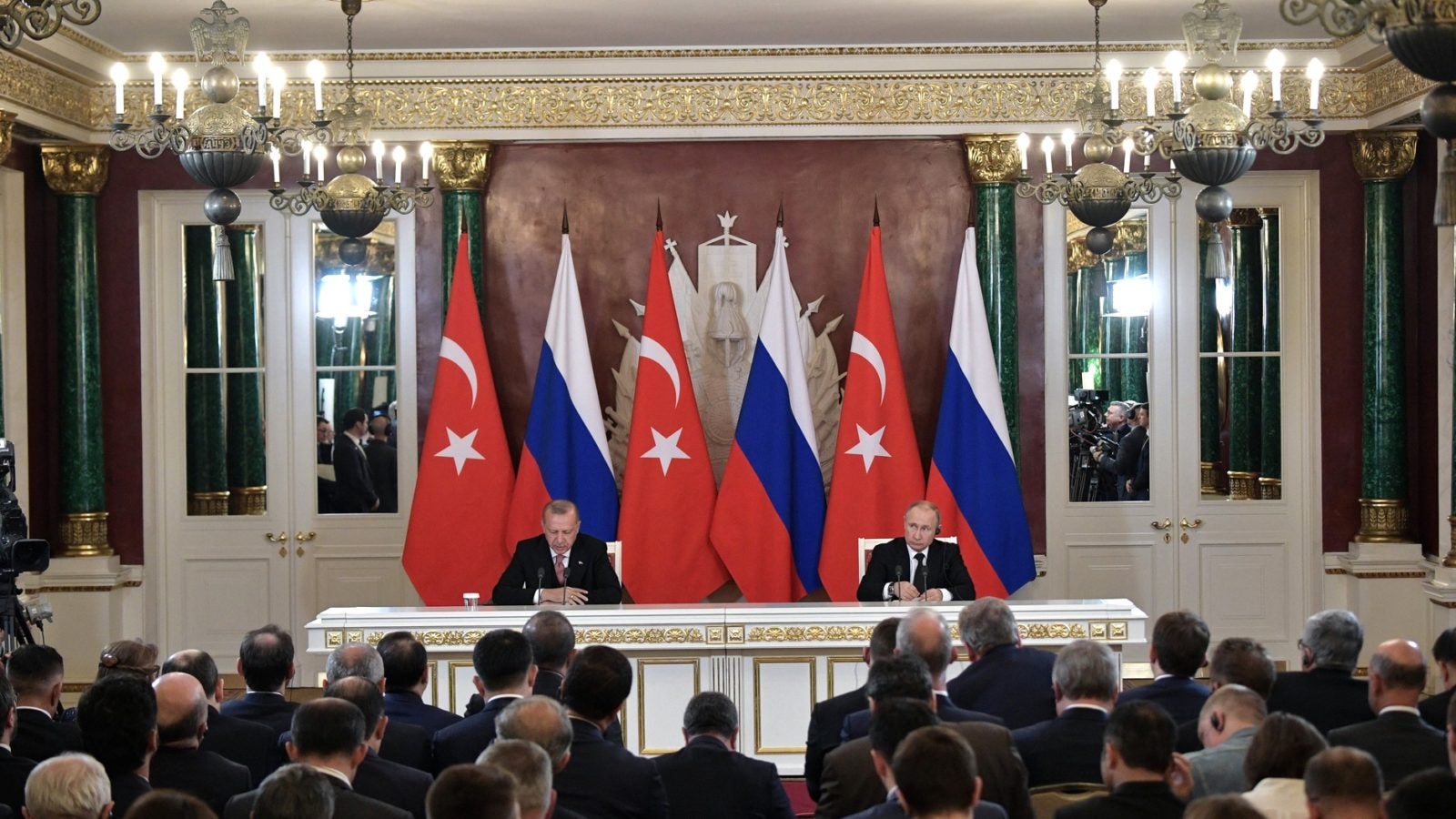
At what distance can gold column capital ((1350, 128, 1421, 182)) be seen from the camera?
867 centimetres

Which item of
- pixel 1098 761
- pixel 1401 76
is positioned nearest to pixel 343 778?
pixel 1098 761

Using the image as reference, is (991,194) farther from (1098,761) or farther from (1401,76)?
(1098,761)

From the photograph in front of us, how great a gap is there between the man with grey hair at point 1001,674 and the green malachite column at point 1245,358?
4501mm

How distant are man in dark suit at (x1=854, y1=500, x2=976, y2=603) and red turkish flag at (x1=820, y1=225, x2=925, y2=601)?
95cm

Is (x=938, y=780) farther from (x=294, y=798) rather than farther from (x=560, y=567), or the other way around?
(x=560, y=567)

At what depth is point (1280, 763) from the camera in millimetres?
3344

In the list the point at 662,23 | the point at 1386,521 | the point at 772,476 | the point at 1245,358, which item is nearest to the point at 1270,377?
the point at 1245,358

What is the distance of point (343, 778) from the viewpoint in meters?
3.55

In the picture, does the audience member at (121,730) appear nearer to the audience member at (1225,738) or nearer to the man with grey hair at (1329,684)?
the audience member at (1225,738)

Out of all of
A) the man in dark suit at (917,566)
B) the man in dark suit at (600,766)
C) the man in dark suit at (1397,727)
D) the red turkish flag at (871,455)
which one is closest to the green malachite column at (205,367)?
the red turkish flag at (871,455)

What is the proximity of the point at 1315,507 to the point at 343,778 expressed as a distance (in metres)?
6.86

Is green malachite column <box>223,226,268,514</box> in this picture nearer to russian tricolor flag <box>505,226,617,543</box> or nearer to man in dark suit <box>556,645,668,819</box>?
russian tricolor flag <box>505,226,617,543</box>

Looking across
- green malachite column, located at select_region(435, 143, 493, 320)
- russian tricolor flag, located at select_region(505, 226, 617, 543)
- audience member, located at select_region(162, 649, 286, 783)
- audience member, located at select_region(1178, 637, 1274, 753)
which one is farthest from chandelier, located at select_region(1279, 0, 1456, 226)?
green malachite column, located at select_region(435, 143, 493, 320)

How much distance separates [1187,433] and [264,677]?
19.4 ft
